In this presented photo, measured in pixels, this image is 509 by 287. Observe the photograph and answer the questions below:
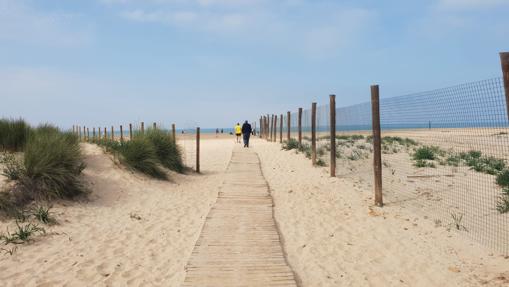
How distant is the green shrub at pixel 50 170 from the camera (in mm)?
6908

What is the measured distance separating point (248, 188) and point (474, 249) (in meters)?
4.87

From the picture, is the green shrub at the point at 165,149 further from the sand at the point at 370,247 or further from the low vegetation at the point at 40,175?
the sand at the point at 370,247

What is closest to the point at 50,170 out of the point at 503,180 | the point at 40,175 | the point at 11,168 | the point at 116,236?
the point at 40,175

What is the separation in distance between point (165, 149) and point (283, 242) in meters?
6.66

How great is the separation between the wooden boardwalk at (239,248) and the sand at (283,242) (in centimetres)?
22

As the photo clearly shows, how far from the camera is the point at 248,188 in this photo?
916 centimetres

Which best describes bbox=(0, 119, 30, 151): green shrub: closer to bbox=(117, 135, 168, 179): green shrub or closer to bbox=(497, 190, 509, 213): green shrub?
bbox=(117, 135, 168, 179): green shrub

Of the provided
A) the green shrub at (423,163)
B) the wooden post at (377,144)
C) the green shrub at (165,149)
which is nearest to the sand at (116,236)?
the green shrub at (165,149)

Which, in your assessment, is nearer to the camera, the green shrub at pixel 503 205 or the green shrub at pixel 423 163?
the green shrub at pixel 503 205

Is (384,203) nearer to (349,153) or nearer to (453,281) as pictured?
(453,281)

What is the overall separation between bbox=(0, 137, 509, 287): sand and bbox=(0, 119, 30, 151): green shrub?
161 centimetres

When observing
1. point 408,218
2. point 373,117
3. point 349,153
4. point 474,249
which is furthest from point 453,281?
point 349,153

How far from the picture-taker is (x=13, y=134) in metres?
8.91

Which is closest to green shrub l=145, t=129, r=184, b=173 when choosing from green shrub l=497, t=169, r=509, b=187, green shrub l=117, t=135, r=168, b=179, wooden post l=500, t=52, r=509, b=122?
green shrub l=117, t=135, r=168, b=179
